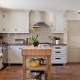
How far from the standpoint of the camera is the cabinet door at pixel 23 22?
629 cm

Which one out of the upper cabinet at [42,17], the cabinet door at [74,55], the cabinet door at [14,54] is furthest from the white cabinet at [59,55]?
the cabinet door at [14,54]

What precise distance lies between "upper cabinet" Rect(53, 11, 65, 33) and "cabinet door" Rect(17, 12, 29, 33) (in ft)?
4.13

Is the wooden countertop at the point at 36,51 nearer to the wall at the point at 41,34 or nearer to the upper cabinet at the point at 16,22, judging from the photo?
the upper cabinet at the point at 16,22

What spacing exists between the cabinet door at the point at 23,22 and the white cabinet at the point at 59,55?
1554 millimetres

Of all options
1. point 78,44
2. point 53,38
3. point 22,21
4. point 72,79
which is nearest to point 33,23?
point 22,21

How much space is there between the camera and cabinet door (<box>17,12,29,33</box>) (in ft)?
20.6

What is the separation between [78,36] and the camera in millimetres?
6738

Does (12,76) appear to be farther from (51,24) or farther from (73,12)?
(73,12)

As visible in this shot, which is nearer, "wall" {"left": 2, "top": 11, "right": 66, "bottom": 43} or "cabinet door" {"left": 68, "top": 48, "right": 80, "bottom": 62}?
"wall" {"left": 2, "top": 11, "right": 66, "bottom": 43}

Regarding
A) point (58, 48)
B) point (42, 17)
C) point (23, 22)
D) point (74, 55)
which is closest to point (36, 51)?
point (58, 48)

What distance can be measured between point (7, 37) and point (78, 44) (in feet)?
11.4

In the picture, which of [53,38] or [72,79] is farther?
[53,38]

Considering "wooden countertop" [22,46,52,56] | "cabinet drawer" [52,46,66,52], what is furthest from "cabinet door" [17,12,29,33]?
"wooden countertop" [22,46,52,56]

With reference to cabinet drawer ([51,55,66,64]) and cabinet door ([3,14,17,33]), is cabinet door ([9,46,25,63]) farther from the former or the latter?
cabinet drawer ([51,55,66,64])
